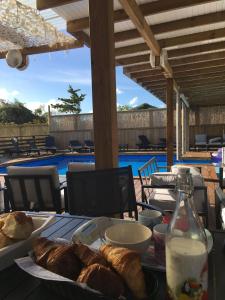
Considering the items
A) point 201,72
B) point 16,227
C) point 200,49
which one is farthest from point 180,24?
point 16,227

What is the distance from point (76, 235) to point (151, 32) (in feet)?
10.0

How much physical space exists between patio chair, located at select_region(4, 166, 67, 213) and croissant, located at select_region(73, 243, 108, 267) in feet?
7.49

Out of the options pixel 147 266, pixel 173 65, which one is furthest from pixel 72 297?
pixel 173 65

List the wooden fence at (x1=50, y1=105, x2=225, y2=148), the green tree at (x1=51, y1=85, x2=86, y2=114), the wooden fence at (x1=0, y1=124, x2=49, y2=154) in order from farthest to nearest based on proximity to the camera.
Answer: the green tree at (x1=51, y1=85, x2=86, y2=114), the wooden fence at (x1=0, y1=124, x2=49, y2=154), the wooden fence at (x1=50, y1=105, x2=225, y2=148)

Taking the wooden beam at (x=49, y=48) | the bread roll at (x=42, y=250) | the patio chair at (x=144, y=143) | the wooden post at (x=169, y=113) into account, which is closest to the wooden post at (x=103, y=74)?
the bread roll at (x=42, y=250)

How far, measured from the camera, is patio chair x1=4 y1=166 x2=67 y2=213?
2957 millimetres

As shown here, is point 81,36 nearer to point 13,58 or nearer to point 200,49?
point 13,58

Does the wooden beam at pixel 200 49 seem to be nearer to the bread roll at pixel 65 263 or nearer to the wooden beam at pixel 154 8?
the wooden beam at pixel 154 8

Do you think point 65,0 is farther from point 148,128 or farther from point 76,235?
point 148,128

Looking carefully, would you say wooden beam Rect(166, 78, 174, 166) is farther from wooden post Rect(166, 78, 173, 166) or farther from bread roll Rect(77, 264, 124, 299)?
bread roll Rect(77, 264, 124, 299)

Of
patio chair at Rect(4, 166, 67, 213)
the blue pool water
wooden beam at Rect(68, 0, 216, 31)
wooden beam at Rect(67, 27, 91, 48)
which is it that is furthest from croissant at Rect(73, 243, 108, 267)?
the blue pool water

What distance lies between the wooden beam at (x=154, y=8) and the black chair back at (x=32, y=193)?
5.75ft

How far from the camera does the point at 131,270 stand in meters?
0.65

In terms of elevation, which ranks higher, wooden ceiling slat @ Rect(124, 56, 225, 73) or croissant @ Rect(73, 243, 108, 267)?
wooden ceiling slat @ Rect(124, 56, 225, 73)
